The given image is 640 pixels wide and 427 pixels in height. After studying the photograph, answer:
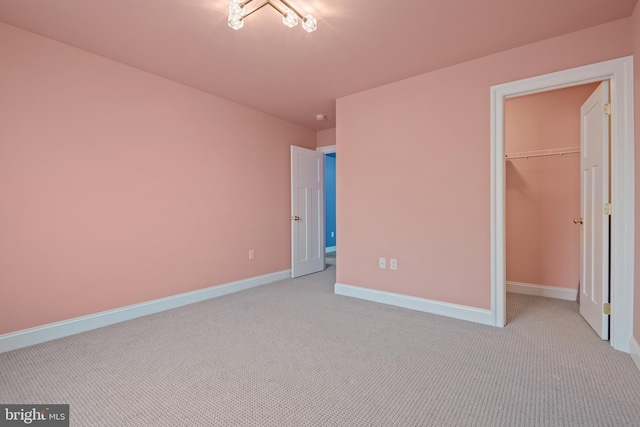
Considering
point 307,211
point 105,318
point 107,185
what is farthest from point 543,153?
point 105,318

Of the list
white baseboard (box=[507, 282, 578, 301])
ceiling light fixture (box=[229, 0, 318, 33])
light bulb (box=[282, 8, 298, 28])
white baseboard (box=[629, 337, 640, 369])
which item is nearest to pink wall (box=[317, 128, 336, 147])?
ceiling light fixture (box=[229, 0, 318, 33])

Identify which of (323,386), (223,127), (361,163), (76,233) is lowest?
(323,386)

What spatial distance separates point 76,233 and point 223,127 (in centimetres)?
194

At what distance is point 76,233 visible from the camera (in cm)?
249

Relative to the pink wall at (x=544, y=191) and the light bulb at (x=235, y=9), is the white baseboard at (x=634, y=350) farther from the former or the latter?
the light bulb at (x=235, y=9)

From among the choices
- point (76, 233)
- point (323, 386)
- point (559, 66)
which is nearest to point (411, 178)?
point (559, 66)

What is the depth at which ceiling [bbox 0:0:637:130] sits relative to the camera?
6.37ft

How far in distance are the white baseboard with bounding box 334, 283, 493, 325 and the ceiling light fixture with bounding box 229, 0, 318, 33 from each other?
104 inches

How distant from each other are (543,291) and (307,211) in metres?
3.28

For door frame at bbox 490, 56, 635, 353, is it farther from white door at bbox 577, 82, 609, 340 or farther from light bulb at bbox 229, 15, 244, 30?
light bulb at bbox 229, 15, 244, 30

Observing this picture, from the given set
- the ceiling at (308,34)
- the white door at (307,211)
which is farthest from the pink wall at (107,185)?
the white door at (307,211)

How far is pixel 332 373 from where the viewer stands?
71.9 inches

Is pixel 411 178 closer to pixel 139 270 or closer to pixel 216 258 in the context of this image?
pixel 216 258

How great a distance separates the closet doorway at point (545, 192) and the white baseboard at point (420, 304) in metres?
1.32
